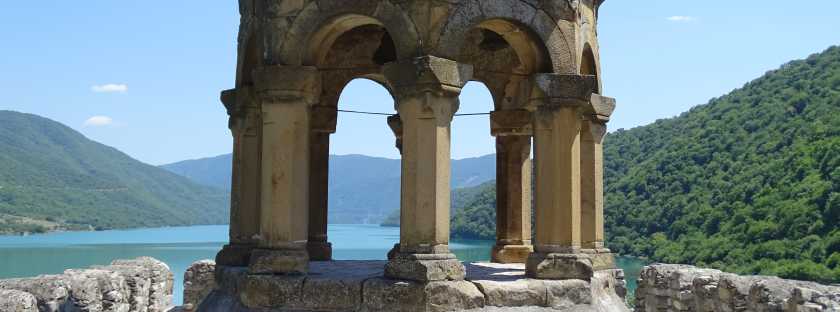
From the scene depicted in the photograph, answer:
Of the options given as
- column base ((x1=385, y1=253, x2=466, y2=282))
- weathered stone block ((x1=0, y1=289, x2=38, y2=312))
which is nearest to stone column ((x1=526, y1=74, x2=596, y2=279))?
column base ((x1=385, y1=253, x2=466, y2=282))

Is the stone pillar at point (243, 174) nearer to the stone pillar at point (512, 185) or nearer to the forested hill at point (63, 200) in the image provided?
the stone pillar at point (512, 185)

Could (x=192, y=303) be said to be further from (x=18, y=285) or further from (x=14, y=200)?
(x=14, y=200)

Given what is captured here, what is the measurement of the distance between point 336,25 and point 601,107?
331 cm

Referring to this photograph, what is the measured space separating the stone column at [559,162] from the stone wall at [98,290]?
557cm

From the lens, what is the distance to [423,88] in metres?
7.43

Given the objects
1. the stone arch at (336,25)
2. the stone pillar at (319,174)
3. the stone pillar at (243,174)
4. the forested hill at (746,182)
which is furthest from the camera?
the forested hill at (746,182)

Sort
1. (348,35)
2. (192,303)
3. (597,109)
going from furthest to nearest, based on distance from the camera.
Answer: (192,303) → (348,35) → (597,109)

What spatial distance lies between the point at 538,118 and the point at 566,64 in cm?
60

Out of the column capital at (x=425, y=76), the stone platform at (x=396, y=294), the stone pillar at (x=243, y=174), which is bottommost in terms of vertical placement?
the stone platform at (x=396, y=294)

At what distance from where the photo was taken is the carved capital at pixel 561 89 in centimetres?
820

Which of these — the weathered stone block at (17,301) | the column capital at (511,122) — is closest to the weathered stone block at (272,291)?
the weathered stone block at (17,301)

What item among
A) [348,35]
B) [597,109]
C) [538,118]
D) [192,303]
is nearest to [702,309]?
[597,109]

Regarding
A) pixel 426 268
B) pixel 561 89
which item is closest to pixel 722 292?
pixel 561 89

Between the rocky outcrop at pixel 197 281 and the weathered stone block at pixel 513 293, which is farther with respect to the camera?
the rocky outcrop at pixel 197 281
